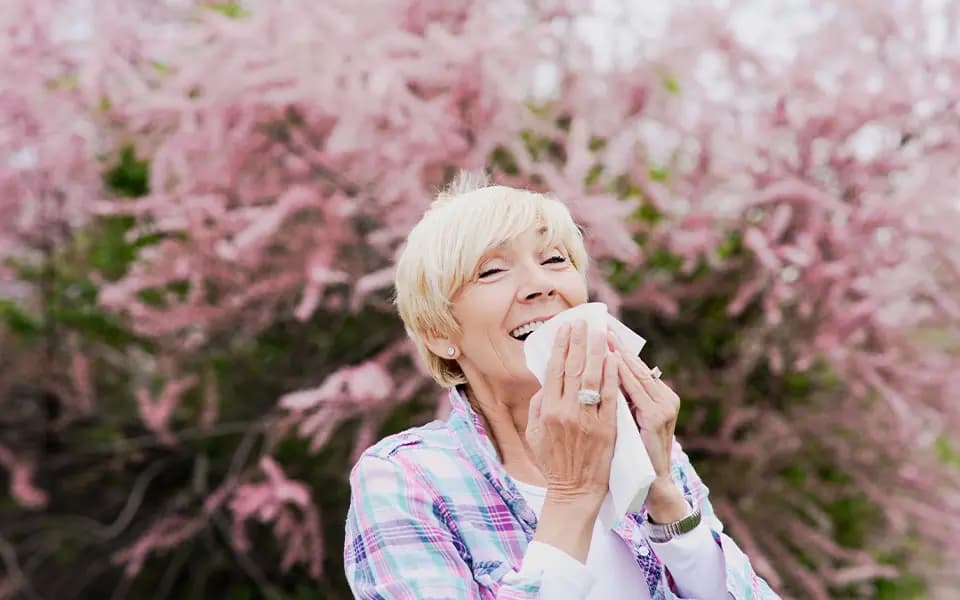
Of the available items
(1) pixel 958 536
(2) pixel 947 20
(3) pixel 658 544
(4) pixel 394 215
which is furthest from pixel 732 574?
(2) pixel 947 20

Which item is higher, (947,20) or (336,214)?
(947,20)

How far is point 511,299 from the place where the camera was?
1699mm

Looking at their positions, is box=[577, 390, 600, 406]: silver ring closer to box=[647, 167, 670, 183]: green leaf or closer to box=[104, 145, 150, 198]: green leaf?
box=[647, 167, 670, 183]: green leaf

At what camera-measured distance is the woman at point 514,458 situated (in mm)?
1506

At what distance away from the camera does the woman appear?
4.94 feet

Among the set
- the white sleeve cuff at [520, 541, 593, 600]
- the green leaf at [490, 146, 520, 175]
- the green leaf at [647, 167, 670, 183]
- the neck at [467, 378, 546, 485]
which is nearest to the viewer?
the white sleeve cuff at [520, 541, 593, 600]

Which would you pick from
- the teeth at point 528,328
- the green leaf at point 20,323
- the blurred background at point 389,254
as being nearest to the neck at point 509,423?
the teeth at point 528,328

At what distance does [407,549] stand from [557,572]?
0.22 meters

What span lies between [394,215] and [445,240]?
193 cm

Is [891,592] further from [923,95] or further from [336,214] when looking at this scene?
[336,214]

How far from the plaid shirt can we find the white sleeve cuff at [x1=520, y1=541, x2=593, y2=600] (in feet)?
0.04

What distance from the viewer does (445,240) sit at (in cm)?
173

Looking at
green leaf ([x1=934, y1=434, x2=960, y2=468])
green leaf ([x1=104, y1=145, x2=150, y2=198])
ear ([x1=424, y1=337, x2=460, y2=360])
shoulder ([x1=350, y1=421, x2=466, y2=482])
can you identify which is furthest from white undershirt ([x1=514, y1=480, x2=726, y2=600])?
green leaf ([x1=104, y1=145, x2=150, y2=198])

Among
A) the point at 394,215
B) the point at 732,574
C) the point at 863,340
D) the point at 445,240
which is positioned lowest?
the point at 863,340
